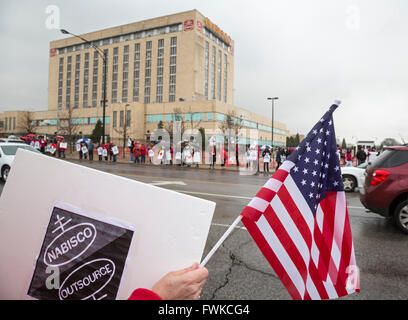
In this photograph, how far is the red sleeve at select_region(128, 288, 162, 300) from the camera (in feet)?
4.28

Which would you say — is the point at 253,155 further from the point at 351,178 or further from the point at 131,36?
the point at 131,36

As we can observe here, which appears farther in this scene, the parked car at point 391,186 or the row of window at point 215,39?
the row of window at point 215,39

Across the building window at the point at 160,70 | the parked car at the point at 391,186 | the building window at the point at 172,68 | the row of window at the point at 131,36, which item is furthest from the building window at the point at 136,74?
the parked car at the point at 391,186

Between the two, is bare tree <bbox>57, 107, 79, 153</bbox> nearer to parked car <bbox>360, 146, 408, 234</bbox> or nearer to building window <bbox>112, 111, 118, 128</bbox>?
building window <bbox>112, 111, 118, 128</bbox>

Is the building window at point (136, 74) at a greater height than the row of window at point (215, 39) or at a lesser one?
lesser

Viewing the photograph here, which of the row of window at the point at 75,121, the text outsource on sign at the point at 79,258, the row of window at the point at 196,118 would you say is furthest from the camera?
the row of window at the point at 75,121

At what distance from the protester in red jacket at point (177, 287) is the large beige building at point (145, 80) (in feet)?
196

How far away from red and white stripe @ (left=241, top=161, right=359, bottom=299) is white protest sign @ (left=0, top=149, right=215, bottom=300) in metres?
0.54

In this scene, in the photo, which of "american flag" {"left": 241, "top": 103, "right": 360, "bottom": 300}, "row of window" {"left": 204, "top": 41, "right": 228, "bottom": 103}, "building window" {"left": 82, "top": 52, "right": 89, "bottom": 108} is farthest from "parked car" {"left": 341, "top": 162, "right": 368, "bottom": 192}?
"building window" {"left": 82, "top": 52, "right": 89, "bottom": 108}

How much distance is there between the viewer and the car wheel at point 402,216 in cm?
563

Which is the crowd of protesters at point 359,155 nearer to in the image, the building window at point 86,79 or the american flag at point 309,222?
the american flag at point 309,222

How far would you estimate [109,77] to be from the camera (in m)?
89.2

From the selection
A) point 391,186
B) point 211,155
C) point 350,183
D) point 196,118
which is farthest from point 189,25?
point 391,186
